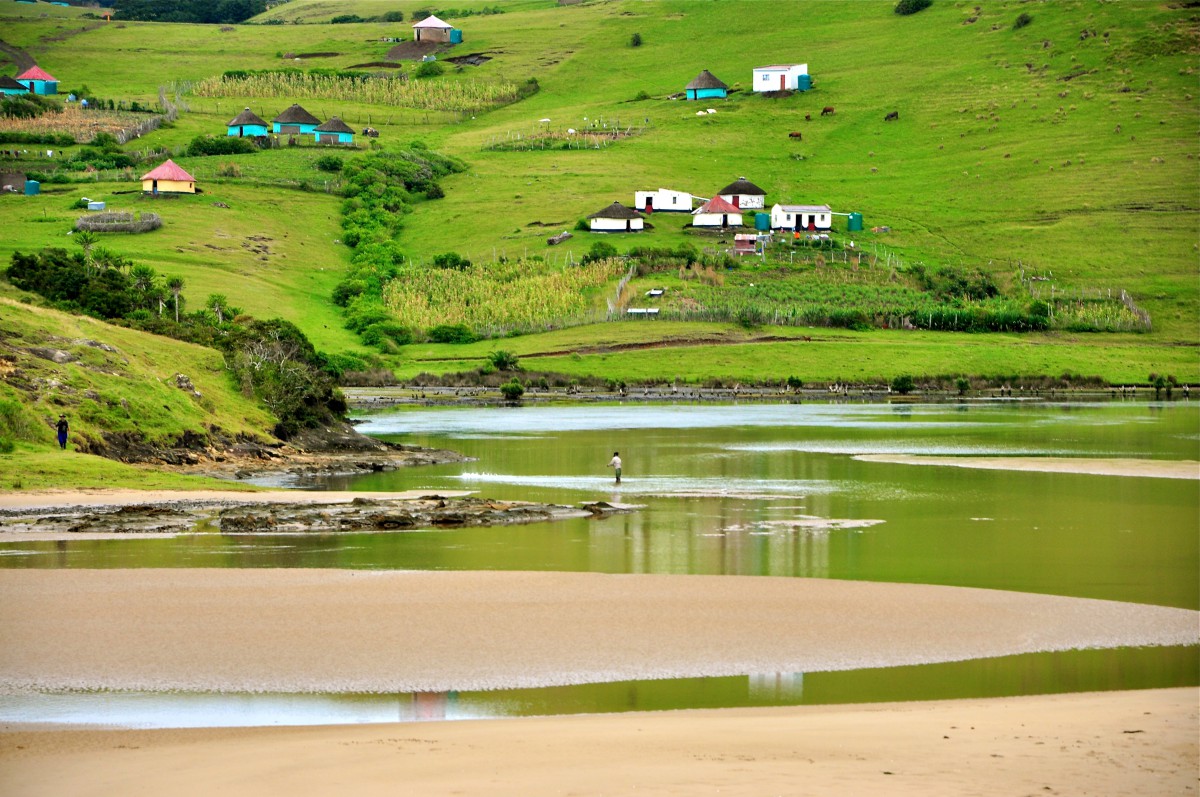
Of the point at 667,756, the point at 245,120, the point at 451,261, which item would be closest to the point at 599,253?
the point at 451,261

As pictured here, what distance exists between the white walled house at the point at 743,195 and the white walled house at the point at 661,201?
3834mm

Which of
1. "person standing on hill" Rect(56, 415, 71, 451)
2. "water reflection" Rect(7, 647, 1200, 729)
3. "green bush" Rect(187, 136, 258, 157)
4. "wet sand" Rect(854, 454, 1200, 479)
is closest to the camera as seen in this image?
"water reflection" Rect(7, 647, 1200, 729)

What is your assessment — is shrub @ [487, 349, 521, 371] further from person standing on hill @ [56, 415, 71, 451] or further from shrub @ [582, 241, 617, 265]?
person standing on hill @ [56, 415, 71, 451]

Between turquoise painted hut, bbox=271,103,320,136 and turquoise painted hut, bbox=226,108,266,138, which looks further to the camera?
turquoise painted hut, bbox=271,103,320,136

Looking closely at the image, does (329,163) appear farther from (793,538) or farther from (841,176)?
(793,538)

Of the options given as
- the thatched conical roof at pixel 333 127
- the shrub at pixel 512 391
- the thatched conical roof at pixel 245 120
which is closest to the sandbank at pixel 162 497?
the shrub at pixel 512 391

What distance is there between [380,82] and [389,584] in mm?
175148

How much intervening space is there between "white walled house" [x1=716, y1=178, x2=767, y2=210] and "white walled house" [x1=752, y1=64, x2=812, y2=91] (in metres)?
48.5

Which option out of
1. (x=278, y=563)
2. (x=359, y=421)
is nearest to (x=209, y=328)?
(x=359, y=421)

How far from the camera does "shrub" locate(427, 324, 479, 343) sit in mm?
109562

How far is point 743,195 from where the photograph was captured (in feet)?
448

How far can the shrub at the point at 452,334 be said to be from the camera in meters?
110

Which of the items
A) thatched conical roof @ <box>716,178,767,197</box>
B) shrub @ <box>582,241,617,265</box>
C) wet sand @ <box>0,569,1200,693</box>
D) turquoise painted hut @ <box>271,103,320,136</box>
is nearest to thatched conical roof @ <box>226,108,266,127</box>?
turquoise painted hut @ <box>271,103,320,136</box>

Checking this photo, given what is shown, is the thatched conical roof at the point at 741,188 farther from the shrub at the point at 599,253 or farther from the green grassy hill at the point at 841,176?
the shrub at the point at 599,253
